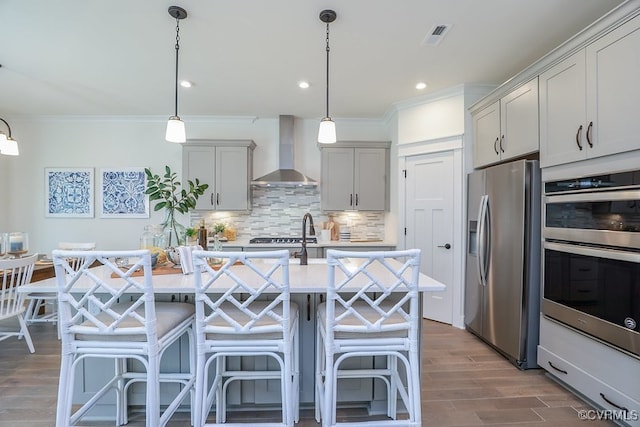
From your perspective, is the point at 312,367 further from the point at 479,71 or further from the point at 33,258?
the point at 479,71

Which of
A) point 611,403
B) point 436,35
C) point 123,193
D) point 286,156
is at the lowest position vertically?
point 611,403

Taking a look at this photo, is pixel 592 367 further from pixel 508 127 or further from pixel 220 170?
pixel 220 170

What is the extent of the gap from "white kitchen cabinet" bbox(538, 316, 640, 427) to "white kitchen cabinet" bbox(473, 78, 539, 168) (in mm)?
1397

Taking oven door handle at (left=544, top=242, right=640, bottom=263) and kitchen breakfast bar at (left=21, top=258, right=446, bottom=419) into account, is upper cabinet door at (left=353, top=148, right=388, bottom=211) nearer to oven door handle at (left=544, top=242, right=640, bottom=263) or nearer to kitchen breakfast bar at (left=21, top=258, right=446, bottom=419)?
oven door handle at (left=544, top=242, right=640, bottom=263)

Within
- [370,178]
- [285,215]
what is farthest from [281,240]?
[370,178]

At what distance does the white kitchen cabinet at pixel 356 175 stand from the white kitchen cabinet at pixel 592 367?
2.40 meters

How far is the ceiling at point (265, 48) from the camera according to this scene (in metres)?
2.13

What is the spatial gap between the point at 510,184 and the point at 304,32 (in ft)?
6.79

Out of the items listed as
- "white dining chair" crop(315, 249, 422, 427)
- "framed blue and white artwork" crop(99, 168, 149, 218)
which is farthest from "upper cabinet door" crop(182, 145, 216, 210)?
"white dining chair" crop(315, 249, 422, 427)

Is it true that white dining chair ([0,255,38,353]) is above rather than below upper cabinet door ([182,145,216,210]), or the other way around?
below

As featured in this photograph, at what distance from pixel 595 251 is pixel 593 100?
0.93 meters

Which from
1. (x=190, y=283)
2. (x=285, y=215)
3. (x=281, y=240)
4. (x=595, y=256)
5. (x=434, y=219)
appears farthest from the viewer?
(x=285, y=215)

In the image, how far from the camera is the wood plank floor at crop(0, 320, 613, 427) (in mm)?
1854

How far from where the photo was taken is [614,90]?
175 cm
